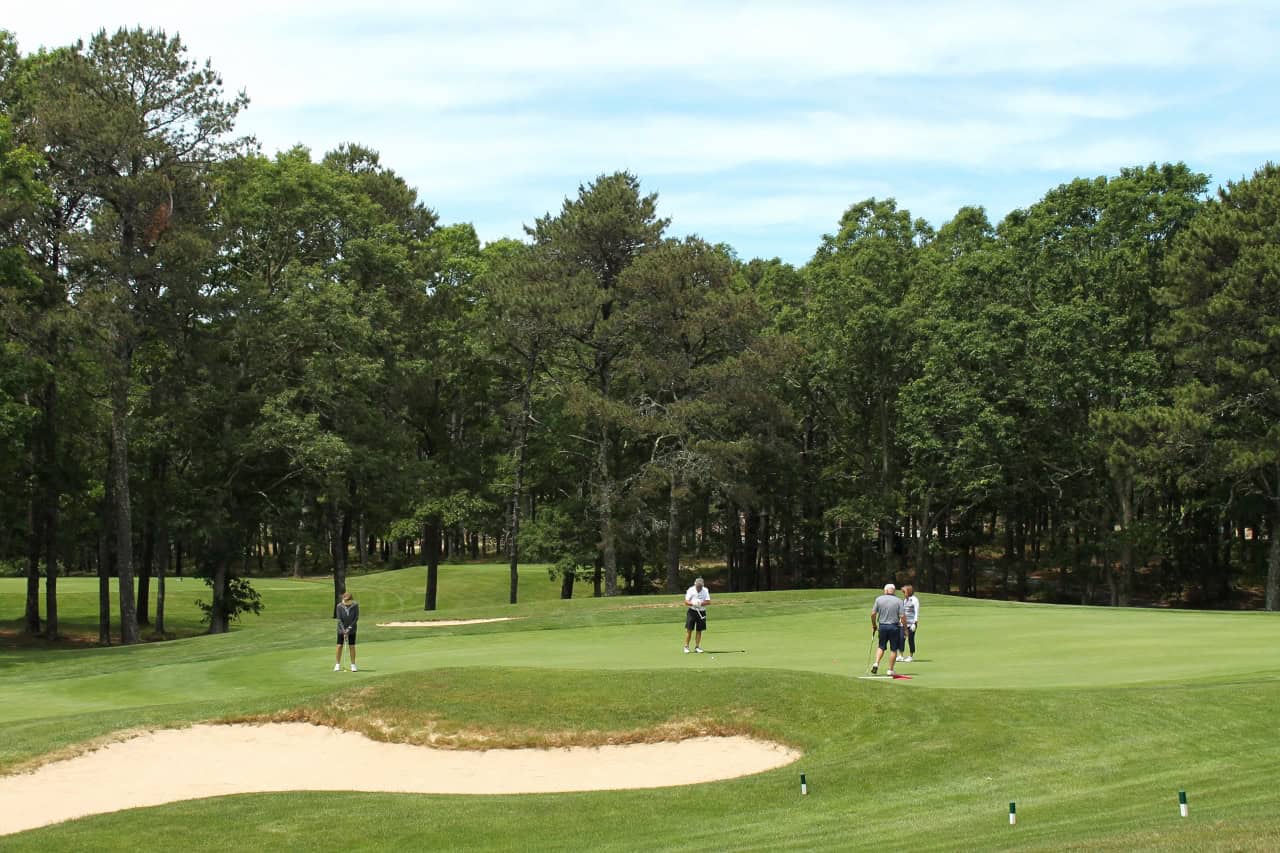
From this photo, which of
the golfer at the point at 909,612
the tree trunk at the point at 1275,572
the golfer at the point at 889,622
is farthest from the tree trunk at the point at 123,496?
the tree trunk at the point at 1275,572

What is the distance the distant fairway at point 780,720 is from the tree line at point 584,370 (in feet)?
52.6

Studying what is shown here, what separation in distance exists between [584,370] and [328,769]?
44.7 meters

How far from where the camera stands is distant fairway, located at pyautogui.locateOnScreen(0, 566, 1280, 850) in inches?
564

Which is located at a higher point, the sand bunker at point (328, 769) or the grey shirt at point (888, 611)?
the grey shirt at point (888, 611)

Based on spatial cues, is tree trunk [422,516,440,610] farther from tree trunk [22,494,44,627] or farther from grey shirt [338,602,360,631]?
grey shirt [338,602,360,631]

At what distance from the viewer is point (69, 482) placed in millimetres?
47844

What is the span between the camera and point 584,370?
6347cm

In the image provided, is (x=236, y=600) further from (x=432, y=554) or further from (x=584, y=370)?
(x=584, y=370)

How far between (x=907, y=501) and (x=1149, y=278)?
58.7 ft

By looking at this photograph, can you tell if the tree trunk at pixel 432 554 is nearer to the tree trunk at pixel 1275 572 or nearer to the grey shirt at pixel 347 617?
the grey shirt at pixel 347 617

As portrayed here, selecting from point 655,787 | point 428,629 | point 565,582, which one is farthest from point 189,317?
point 655,787

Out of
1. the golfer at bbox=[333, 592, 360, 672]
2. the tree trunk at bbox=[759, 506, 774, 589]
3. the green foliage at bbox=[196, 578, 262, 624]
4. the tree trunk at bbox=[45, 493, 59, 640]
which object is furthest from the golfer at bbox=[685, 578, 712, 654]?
the tree trunk at bbox=[759, 506, 774, 589]

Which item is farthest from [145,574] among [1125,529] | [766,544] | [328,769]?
[1125,529]

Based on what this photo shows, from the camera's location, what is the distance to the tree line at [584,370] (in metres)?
45.8
